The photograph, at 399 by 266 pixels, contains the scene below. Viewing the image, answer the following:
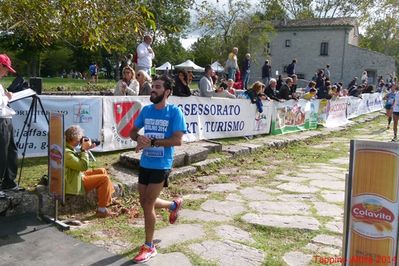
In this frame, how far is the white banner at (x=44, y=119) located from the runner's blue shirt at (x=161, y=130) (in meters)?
2.76

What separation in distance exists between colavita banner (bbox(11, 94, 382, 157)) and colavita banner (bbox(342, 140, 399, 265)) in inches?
180

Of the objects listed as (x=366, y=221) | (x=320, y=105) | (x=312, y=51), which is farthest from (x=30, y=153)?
(x=312, y=51)

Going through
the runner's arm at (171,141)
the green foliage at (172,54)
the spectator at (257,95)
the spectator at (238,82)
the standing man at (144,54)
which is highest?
the green foliage at (172,54)

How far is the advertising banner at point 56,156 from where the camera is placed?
4922 mm

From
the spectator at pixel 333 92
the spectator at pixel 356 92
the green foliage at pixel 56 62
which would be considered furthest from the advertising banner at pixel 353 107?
the green foliage at pixel 56 62

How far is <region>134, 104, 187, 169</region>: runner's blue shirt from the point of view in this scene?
423 cm

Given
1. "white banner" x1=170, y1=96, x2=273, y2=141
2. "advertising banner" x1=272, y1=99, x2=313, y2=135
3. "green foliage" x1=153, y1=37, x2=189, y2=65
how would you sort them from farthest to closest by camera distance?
"green foliage" x1=153, y1=37, x2=189, y2=65
"advertising banner" x1=272, y1=99, x2=313, y2=135
"white banner" x1=170, y1=96, x2=273, y2=141

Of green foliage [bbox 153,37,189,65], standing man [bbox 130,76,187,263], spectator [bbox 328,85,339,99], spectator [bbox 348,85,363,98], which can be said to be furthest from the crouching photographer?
green foliage [bbox 153,37,189,65]

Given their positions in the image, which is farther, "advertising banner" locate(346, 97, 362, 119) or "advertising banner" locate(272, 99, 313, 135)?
"advertising banner" locate(346, 97, 362, 119)

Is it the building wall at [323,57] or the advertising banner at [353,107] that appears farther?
the building wall at [323,57]

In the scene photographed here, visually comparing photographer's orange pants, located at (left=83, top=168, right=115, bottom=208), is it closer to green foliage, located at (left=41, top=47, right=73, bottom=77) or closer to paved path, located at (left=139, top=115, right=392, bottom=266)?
paved path, located at (left=139, top=115, right=392, bottom=266)

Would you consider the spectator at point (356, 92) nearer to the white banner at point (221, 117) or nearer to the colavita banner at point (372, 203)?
the white banner at point (221, 117)

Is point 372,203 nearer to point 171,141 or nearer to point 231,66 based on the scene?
point 171,141

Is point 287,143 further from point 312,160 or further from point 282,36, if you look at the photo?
point 282,36
